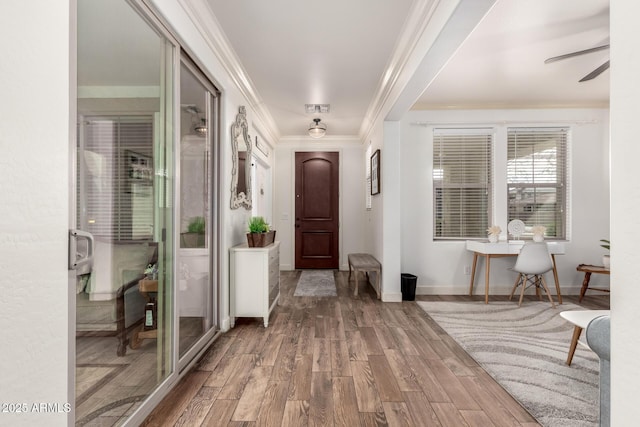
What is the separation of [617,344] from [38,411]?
134 centimetres

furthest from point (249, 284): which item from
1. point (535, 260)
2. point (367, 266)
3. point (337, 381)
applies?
point (535, 260)

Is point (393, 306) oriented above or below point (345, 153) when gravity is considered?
below

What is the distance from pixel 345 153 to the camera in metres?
6.37

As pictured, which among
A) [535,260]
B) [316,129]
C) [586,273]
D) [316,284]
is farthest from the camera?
[316,284]

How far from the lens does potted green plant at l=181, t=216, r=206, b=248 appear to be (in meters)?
2.34

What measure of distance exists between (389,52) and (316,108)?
168 cm

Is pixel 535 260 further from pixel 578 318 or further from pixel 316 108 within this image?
pixel 316 108

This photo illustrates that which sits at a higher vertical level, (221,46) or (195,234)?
(221,46)

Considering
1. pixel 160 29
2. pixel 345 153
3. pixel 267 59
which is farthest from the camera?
pixel 345 153

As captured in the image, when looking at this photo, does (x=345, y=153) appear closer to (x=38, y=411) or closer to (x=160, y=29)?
(x=160, y=29)

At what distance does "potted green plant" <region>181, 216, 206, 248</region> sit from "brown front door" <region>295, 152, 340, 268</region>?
3.70 meters

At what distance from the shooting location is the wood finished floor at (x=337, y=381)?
1.75 metres

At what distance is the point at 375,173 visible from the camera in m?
4.78

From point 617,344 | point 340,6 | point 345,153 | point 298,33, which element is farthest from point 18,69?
point 345,153
